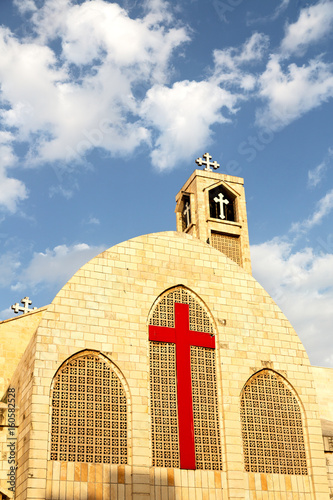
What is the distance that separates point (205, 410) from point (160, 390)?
5.44 ft

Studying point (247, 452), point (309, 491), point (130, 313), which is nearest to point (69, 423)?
point (130, 313)

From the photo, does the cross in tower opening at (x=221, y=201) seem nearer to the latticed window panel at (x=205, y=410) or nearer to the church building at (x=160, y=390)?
the church building at (x=160, y=390)

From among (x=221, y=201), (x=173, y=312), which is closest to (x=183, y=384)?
(x=173, y=312)

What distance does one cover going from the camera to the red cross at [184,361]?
19.0m

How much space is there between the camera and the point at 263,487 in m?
19.5

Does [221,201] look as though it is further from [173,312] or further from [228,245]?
[173,312]

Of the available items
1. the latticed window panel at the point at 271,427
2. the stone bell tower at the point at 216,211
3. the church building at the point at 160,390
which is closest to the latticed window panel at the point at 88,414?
the church building at the point at 160,390

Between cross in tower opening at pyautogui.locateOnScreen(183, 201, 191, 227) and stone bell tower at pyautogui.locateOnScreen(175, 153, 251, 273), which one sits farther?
cross in tower opening at pyautogui.locateOnScreen(183, 201, 191, 227)

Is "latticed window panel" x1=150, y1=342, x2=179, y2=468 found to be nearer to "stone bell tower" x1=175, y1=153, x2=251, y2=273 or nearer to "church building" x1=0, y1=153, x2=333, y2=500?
→ "church building" x1=0, y1=153, x2=333, y2=500

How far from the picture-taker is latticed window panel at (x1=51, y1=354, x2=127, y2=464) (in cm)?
1761

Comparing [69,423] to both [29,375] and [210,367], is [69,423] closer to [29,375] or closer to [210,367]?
[29,375]

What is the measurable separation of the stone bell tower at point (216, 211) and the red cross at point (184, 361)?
9929 millimetres

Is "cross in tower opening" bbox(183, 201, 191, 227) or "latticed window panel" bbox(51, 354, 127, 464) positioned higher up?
"cross in tower opening" bbox(183, 201, 191, 227)

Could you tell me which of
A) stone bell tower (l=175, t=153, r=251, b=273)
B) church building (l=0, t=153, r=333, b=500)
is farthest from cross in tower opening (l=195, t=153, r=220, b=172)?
church building (l=0, t=153, r=333, b=500)
